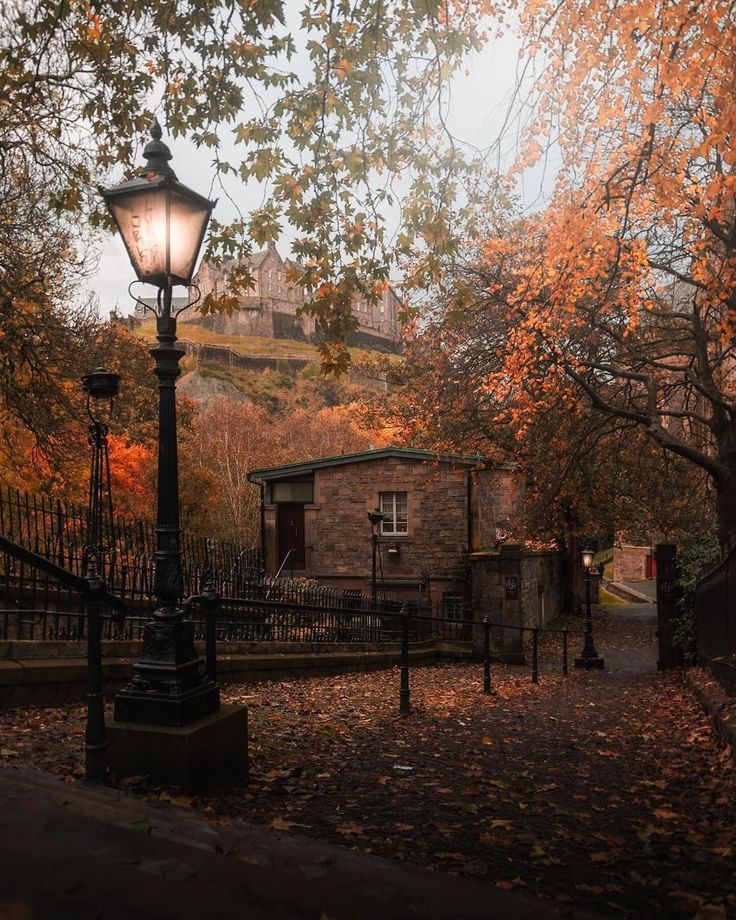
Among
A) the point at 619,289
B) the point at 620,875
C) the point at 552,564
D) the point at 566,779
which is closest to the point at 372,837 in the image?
the point at 620,875

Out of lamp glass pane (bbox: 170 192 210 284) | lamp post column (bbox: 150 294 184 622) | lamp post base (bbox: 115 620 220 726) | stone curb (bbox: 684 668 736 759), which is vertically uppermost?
lamp glass pane (bbox: 170 192 210 284)

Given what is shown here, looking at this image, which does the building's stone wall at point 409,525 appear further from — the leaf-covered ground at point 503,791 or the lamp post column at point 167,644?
the lamp post column at point 167,644

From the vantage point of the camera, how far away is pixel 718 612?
8.88 meters

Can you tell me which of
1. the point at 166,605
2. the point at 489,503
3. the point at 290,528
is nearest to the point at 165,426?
the point at 166,605

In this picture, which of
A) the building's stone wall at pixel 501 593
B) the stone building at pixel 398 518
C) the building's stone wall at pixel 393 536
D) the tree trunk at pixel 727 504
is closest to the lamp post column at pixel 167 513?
the tree trunk at pixel 727 504

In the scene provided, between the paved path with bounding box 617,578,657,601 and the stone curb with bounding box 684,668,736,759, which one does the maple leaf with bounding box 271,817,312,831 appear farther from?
the paved path with bounding box 617,578,657,601

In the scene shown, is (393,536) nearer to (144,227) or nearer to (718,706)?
(718,706)

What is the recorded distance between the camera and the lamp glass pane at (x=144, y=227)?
4.22 metres

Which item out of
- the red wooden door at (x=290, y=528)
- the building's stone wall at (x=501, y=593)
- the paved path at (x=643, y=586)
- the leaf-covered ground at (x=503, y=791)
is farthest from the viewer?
the paved path at (x=643, y=586)

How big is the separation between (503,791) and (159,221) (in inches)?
164

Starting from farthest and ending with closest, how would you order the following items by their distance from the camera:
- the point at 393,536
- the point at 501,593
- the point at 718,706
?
the point at 393,536 < the point at 501,593 < the point at 718,706

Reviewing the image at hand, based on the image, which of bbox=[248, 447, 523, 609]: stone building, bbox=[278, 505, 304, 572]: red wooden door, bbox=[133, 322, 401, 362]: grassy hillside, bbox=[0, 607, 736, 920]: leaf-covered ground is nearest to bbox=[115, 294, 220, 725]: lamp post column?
bbox=[0, 607, 736, 920]: leaf-covered ground

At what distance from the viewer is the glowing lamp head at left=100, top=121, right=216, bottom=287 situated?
4.21m

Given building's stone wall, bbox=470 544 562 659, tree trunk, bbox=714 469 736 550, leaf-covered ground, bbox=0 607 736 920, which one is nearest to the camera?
leaf-covered ground, bbox=0 607 736 920
